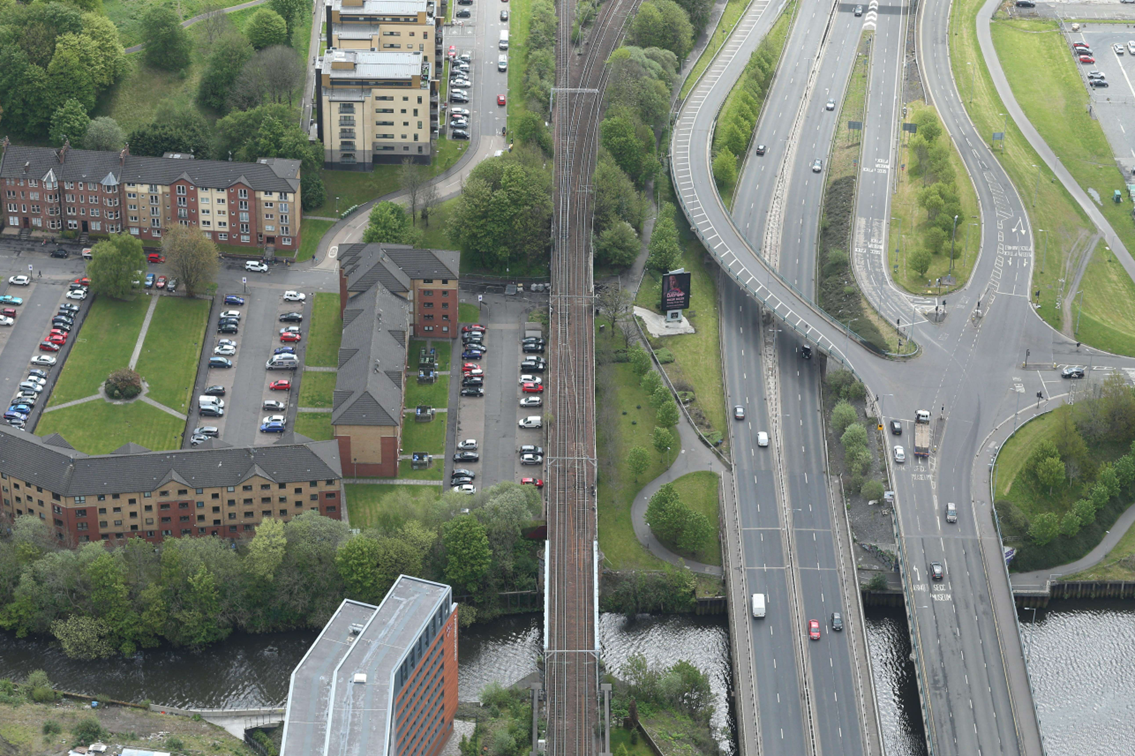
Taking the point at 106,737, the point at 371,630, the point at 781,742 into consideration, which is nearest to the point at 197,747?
the point at 106,737

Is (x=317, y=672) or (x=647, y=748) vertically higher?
(x=317, y=672)

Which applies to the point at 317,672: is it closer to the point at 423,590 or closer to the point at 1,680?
the point at 423,590

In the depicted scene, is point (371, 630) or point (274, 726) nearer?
point (371, 630)

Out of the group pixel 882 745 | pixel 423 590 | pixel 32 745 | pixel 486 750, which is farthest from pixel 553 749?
pixel 32 745

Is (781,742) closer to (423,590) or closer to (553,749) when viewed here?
(553,749)

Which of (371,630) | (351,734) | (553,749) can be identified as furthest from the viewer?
(553,749)

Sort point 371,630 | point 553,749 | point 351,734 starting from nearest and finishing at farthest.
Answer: point 351,734, point 371,630, point 553,749
